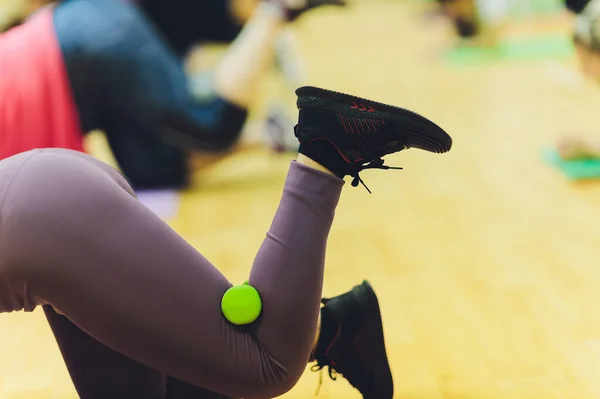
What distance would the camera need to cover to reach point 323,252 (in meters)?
0.85

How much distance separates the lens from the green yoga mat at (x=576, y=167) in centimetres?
195

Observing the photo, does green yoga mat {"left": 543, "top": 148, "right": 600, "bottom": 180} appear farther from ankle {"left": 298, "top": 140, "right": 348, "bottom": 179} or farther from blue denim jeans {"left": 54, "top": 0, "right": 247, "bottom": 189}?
ankle {"left": 298, "top": 140, "right": 348, "bottom": 179}

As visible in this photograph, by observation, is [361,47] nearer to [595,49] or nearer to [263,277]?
[595,49]

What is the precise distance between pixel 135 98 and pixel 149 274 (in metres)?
1.19

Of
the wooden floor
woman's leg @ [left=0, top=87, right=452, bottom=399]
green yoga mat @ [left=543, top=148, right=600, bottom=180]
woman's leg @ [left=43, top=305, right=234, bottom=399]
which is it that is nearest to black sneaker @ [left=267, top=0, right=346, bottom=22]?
the wooden floor

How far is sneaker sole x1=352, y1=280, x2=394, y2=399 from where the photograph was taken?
1012 mm

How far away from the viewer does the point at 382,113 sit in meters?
0.85

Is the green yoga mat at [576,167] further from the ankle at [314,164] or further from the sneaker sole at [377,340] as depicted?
the ankle at [314,164]

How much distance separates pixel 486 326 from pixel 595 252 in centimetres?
43

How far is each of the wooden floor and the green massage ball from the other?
1.22 ft

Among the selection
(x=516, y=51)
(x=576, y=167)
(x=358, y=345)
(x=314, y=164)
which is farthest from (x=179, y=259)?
(x=516, y=51)

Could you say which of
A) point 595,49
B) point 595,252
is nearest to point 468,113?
point 595,49

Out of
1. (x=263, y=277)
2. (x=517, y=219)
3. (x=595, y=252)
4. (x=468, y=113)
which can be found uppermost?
(x=468, y=113)

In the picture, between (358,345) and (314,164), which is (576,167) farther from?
(314,164)
